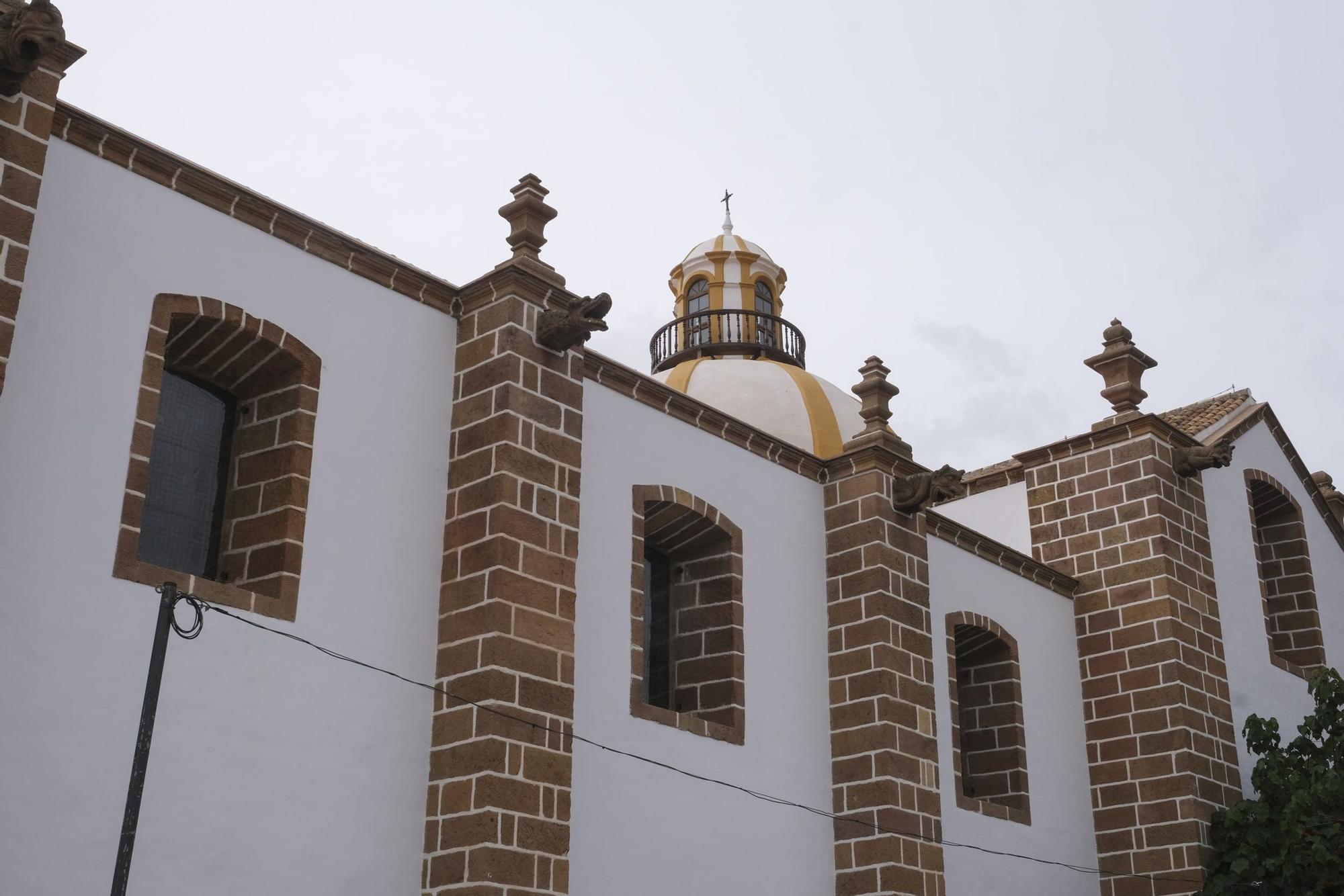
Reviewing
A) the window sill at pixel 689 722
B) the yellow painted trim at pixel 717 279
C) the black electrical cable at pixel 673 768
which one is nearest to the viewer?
the black electrical cable at pixel 673 768

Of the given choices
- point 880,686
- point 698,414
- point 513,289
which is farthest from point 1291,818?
point 513,289

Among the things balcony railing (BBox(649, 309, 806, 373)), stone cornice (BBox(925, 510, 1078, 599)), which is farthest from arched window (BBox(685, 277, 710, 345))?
stone cornice (BBox(925, 510, 1078, 599))

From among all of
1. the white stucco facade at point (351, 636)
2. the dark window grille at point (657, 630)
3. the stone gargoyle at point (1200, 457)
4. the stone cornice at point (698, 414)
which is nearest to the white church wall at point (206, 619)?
the white stucco facade at point (351, 636)

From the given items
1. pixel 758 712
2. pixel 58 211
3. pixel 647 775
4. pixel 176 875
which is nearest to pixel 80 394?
pixel 58 211

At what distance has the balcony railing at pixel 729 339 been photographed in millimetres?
20422

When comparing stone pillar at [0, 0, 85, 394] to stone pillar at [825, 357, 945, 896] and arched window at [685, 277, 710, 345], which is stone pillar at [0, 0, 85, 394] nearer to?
stone pillar at [825, 357, 945, 896]

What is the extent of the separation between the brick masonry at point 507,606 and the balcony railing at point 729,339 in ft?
34.6

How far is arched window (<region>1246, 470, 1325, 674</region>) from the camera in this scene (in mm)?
15469

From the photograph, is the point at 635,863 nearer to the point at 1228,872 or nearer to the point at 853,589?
the point at 853,589

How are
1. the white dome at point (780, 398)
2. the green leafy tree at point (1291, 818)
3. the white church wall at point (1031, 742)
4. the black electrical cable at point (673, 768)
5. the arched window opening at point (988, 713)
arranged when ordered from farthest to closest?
the white dome at point (780, 398)
the arched window opening at point (988, 713)
the white church wall at point (1031, 742)
the green leafy tree at point (1291, 818)
the black electrical cable at point (673, 768)

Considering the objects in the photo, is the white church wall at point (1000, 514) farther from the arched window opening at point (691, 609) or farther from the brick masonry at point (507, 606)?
the brick masonry at point (507, 606)

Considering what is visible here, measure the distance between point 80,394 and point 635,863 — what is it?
435 cm

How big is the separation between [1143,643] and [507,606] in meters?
7.15

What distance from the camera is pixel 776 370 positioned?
19297mm
